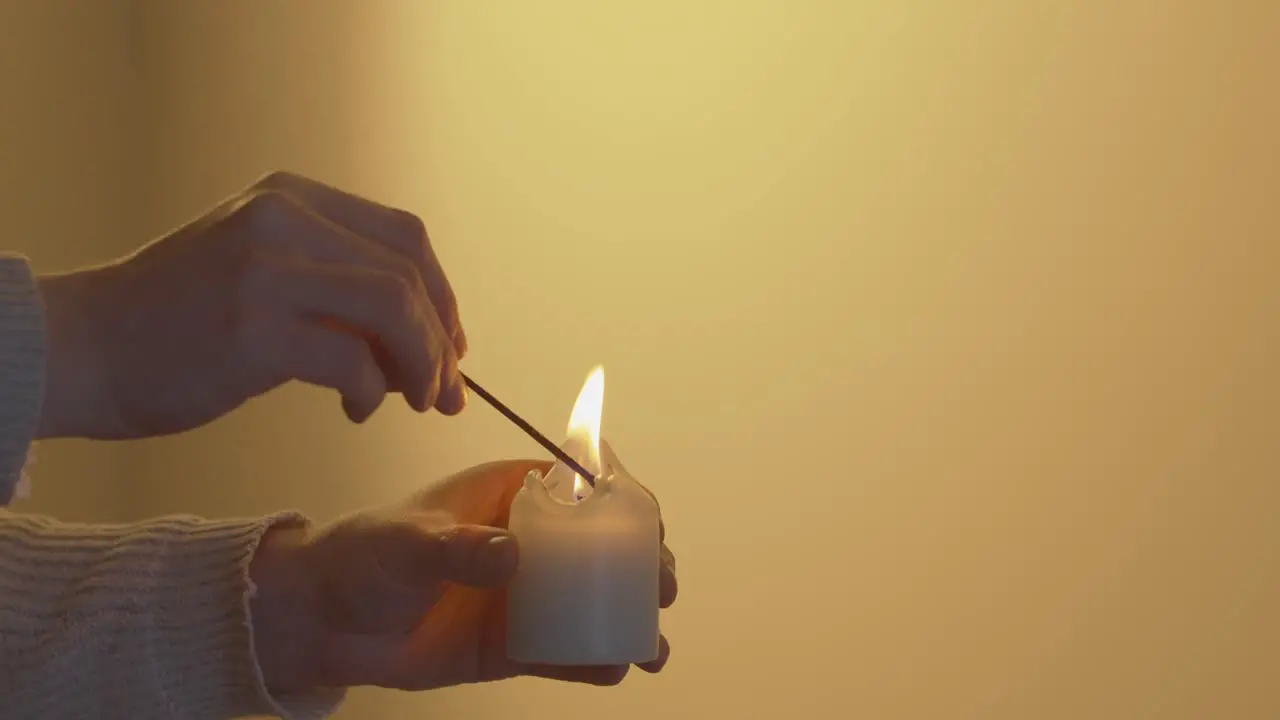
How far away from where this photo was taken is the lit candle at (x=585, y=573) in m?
0.71

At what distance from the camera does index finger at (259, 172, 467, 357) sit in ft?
2.24

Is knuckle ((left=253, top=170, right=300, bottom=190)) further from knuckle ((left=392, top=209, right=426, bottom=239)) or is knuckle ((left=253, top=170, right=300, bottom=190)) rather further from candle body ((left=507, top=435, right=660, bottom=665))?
candle body ((left=507, top=435, right=660, bottom=665))

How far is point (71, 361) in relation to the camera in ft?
2.19

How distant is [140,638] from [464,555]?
285 millimetres

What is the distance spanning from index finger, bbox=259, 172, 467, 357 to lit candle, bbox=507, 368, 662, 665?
5.8 inches

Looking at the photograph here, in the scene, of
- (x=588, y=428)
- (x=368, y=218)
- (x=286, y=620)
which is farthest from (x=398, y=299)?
(x=286, y=620)

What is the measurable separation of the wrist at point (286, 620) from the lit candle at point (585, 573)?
17cm

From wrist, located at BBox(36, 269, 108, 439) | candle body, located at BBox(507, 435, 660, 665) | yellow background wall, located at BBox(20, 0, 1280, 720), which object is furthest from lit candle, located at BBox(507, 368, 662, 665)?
yellow background wall, located at BBox(20, 0, 1280, 720)

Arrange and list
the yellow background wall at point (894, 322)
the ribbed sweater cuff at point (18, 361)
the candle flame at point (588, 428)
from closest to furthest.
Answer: the ribbed sweater cuff at point (18, 361) → the candle flame at point (588, 428) → the yellow background wall at point (894, 322)

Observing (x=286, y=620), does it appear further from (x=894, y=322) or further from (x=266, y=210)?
(x=894, y=322)

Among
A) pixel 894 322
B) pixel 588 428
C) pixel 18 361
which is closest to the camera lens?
pixel 18 361

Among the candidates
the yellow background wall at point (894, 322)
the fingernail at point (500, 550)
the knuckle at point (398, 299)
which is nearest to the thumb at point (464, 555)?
the fingernail at point (500, 550)

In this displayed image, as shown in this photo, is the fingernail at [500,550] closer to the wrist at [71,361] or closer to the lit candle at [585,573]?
the lit candle at [585,573]

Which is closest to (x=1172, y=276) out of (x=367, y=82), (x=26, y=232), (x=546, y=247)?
(x=546, y=247)
